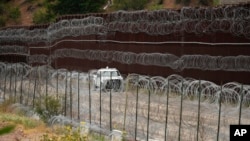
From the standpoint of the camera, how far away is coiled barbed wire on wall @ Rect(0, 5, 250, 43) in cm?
1215

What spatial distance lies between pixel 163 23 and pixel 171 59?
1147 millimetres

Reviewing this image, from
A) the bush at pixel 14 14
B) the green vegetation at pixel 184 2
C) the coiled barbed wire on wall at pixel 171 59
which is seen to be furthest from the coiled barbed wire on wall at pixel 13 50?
the bush at pixel 14 14

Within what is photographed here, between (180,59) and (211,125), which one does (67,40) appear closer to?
(180,59)

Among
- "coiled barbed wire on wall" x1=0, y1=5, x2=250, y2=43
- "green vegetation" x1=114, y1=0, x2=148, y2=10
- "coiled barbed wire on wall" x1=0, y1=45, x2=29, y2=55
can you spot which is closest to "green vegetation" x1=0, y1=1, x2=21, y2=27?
"green vegetation" x1=114, y1=0, x2=148, y2=10

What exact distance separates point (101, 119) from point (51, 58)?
13.0m

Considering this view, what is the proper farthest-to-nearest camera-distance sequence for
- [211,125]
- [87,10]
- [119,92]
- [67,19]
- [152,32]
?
[87,10] < [67,19] < [152,32] < [119,92] < [211,125]

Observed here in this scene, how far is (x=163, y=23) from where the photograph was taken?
14.4m

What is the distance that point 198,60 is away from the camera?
13.5 metres

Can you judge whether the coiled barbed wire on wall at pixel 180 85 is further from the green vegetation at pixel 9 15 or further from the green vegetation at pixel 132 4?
the green vegetation at pixel 9 15

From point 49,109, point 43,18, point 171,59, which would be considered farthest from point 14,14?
point 49,109

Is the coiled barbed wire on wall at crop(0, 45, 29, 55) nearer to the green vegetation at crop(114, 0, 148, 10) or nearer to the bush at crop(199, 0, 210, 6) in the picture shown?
the green vegetation at crop(114, 0, 148, 10)

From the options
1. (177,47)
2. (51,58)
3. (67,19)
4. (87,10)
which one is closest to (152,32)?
(177,47)

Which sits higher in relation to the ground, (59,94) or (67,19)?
(67,19)

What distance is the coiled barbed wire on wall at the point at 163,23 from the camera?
1215 cm
